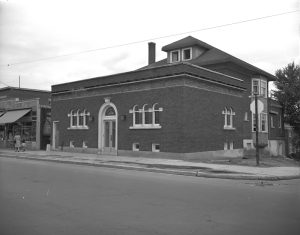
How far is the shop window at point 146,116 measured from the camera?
24.5 metres

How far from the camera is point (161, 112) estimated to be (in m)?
24.2

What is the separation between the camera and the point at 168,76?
78.2 feet

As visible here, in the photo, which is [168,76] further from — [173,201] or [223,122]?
[173,201]

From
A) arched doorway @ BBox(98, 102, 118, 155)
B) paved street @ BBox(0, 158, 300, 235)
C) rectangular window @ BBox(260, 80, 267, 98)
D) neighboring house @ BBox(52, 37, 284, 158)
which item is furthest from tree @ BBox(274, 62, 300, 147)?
paved street @ BBox(0, 158, 300, 235)

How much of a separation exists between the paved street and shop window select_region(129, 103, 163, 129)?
11.4m

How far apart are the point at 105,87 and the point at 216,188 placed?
16803 millimetres

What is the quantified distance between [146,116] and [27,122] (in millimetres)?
16143

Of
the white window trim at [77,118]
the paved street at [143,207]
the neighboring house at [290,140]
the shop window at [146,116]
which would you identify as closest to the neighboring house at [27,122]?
the white window trim at [77,118]

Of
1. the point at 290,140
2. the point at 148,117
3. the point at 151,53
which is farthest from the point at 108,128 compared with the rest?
the point at 290,140

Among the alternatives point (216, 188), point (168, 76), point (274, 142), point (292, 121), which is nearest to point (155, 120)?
point (168, 76)

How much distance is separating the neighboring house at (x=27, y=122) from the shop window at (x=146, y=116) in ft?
38.4

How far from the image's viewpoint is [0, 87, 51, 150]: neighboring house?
115 ft

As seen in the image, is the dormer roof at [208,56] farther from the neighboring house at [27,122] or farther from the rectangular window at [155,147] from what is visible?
the neighboring house at [27,122]

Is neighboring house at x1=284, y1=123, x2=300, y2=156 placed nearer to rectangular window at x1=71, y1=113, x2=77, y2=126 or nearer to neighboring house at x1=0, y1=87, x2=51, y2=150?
rectangular window at x1=71, y1=113, x2=77, y2=126
